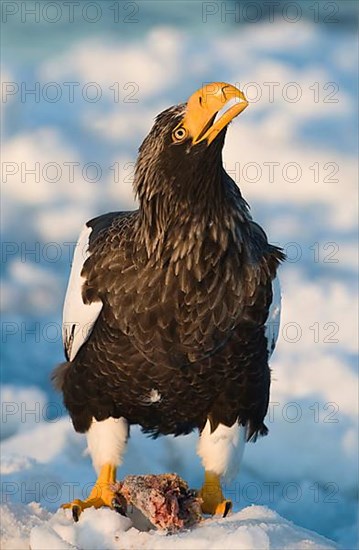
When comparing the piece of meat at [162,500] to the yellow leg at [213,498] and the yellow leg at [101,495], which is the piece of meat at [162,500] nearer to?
the yellow leg at [101,495]

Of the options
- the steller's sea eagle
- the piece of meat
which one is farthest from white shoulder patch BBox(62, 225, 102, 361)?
the piece of meat

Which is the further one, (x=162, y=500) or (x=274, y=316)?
(x=274, y=316)

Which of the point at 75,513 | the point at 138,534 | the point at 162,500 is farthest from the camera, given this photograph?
the point at 75,513

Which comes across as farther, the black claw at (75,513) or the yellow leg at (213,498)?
the yellow leg at (213,498)

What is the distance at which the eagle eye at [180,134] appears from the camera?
3555 mm

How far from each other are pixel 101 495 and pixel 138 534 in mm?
687

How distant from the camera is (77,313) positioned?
13.1 ft

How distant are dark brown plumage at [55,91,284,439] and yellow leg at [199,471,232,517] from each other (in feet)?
0.80

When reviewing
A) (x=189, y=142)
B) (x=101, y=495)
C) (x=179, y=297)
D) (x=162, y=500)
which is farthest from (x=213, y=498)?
(x=189, y=142)

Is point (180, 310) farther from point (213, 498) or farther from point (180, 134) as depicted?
point (213, 498)

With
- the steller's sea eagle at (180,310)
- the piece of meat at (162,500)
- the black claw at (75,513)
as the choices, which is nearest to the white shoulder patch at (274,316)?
the steller's sea eagle at (180,310)

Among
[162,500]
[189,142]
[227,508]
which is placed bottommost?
[227,508]

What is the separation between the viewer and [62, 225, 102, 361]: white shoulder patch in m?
3.94

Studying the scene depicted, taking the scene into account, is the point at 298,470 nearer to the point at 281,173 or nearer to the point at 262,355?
the point at 262,355
